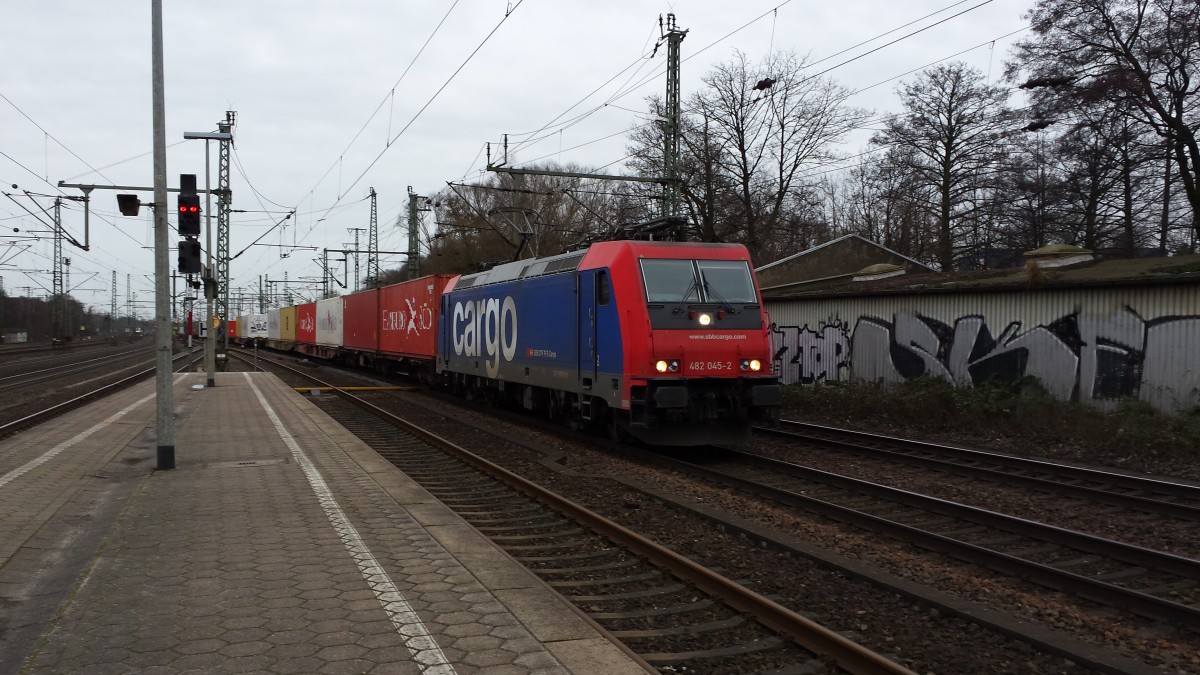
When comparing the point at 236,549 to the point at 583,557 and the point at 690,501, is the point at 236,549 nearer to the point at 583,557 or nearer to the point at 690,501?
the point at 583,557

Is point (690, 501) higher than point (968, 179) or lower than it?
lower

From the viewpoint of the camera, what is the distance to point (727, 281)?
12.1 m

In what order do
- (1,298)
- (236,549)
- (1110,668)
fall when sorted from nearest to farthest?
(1110,668) < (236,549) < (1,298)

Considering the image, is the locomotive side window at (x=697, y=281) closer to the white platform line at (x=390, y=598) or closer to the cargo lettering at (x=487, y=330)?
the cargo lettering at (x=487, y=330)

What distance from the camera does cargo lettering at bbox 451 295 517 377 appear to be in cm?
1611

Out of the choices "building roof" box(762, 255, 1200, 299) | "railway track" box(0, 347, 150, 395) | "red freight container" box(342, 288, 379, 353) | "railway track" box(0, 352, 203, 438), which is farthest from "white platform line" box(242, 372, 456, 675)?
"railway track" box(0, 347, 150, 395)

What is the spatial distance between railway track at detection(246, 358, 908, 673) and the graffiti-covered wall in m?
10.1

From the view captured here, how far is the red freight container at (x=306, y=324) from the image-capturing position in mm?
43281

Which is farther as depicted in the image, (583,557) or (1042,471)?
(1042,471)

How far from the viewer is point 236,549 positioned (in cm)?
643

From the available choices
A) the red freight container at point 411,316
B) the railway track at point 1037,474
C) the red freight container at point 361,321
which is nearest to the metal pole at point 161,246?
the railway track at point 1037,474

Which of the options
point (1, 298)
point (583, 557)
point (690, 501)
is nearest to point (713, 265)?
point (690, 501)

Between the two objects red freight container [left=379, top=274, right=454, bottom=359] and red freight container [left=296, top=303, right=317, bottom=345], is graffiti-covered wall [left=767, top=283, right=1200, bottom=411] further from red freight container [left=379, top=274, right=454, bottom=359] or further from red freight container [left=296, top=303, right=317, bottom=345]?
red freight container [left=296, top=303, right=317, bottom=345]

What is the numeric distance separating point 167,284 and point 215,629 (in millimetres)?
6728
